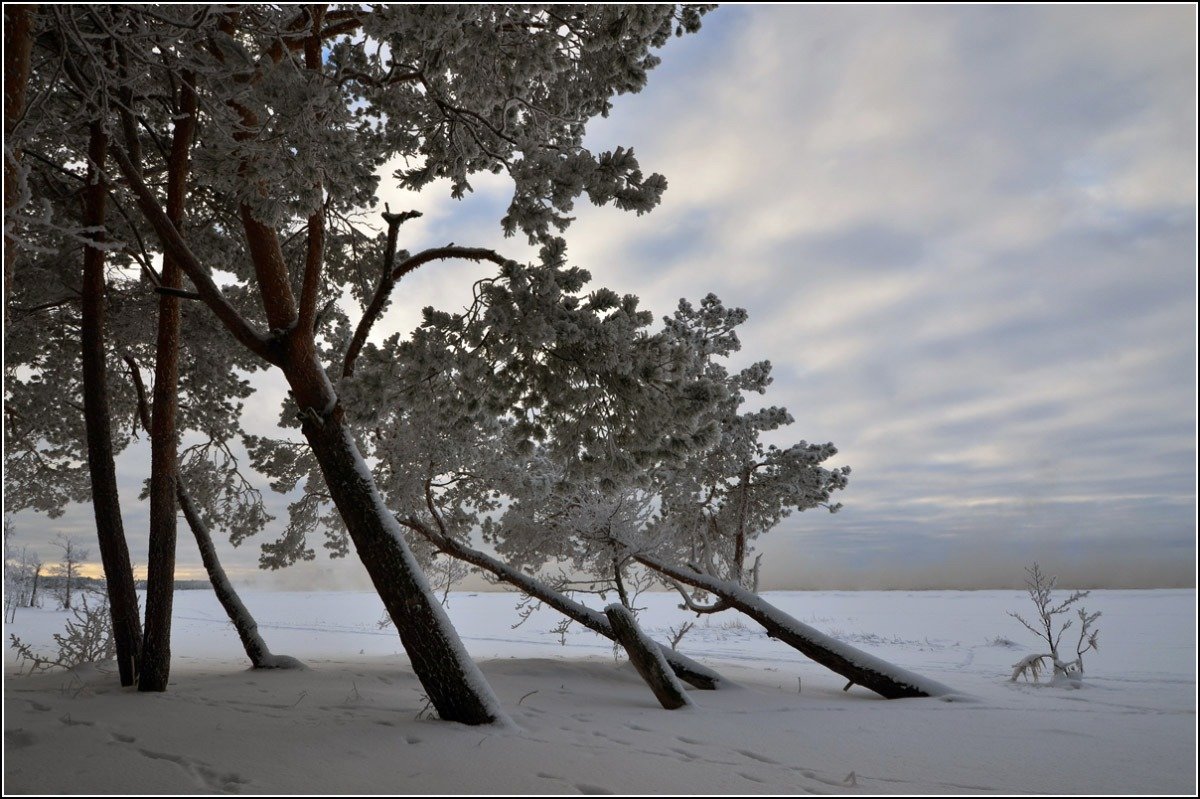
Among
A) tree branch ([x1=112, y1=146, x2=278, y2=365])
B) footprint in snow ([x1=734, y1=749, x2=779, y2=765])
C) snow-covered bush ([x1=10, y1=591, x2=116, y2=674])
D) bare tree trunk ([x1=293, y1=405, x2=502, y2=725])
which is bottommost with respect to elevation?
snow-covered bush ([x1=10, y1=591, x2=116, y2=674])

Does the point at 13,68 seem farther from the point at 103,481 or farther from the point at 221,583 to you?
the point at 221,583

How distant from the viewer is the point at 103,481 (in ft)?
27.8

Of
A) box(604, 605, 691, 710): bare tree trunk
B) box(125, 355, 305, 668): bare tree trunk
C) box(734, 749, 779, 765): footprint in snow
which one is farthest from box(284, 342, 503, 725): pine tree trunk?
box(125, 355, 305, 668): bare tree trunk

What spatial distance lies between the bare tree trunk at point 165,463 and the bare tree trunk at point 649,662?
5.28 m

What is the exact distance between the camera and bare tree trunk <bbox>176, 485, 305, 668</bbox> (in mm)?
10383

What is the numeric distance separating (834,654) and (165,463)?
916 centimetres

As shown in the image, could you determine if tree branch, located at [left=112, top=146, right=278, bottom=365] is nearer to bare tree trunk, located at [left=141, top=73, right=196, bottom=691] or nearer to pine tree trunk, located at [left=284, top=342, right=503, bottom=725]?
pine tree trunk, located at [left=284, top=342, right=503, bottom=725]

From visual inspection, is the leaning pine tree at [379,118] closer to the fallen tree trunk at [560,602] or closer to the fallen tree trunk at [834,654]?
the fallen tree trunk at [560,602]

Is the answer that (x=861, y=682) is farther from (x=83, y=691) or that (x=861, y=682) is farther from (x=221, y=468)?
(x=221, y=468)

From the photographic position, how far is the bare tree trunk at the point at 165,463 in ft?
26.6

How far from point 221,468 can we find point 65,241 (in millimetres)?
4333

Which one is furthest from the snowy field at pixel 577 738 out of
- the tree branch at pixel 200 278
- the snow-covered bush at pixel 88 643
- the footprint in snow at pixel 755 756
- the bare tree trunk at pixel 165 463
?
the tree branch at pixel 200 278

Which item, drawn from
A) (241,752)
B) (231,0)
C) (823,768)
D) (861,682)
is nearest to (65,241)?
(231,0)

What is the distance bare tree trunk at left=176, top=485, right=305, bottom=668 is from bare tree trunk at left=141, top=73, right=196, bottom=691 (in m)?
1.82
